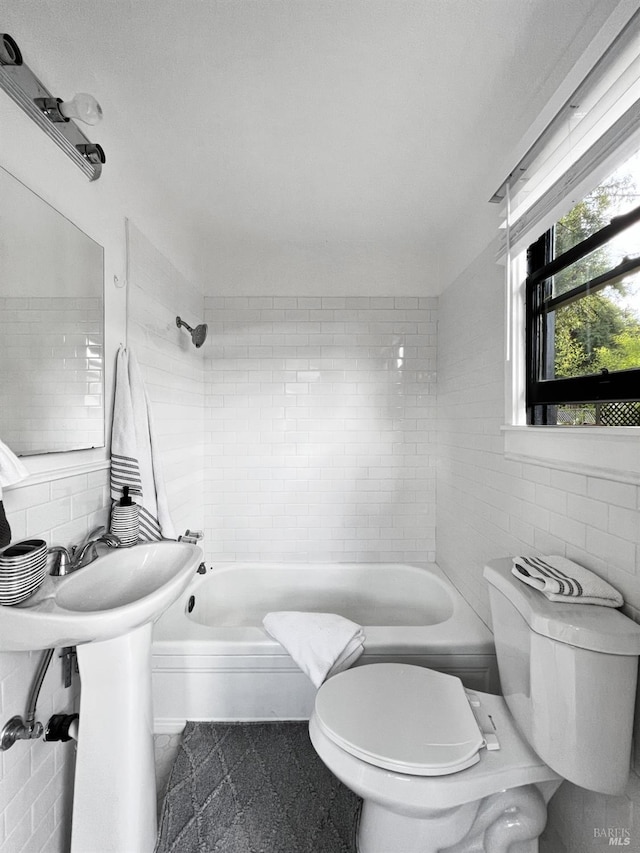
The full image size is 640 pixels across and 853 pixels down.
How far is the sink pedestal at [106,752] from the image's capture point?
1.22 meters

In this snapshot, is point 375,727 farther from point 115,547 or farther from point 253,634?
point 115,547

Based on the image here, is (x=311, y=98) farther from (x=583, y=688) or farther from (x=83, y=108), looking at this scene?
(x=583, y=688)

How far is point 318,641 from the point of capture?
70.5 inches

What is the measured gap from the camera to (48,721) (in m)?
1.28

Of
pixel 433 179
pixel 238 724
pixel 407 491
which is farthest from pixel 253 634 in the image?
pixel 433 179

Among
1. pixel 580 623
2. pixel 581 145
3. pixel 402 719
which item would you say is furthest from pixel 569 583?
pixel 581 145

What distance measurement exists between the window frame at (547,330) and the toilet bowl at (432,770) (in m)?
1.03

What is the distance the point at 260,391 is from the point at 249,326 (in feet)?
1.41

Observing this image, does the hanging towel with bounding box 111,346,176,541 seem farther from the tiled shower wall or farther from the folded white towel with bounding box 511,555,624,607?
the folded white towel with bounding box 511,555,624,607

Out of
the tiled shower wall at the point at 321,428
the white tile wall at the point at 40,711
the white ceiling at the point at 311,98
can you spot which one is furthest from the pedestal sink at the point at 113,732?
the tiled shower wall at the point at 321,428

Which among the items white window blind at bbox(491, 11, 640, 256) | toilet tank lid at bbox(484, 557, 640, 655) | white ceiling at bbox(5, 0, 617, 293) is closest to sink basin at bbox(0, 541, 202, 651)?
toilet tank lid at bbox(484, 557, 640, 655)

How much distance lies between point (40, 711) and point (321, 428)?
1984mm

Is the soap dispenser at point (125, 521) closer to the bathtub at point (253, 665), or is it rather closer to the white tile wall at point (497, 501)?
the bathtub at point (253, 665)

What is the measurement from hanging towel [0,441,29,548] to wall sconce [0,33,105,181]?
0.90 meters
